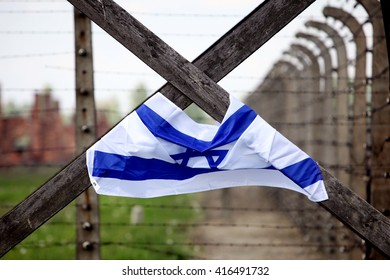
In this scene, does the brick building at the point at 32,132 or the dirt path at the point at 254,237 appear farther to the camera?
the brick building at the point at 32,132

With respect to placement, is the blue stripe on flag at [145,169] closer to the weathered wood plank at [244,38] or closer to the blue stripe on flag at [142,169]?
the blue stripe on flag at [142,169]

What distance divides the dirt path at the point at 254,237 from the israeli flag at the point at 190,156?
204cm

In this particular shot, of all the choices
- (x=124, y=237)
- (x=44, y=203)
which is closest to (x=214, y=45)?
(x=44, y=203)

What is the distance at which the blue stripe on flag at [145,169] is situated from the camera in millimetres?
3307

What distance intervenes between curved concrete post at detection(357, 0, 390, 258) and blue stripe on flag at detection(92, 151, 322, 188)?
176cm

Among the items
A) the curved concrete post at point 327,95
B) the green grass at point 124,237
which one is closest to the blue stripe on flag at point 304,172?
the green grass at point 124,237

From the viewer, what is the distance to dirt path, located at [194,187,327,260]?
7.58m

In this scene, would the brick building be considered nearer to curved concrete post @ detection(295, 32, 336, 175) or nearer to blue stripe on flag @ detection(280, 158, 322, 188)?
curved concrete post @ detection(295, 32, 336, 175)

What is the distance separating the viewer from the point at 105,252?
23.0ft

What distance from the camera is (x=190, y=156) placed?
3455mm

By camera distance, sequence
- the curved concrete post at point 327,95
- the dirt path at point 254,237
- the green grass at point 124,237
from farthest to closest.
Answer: the dirt path at point 254,237
the curved concrete post at point 327,95
the green grass at point 124,237

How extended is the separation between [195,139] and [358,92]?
2.35 metres

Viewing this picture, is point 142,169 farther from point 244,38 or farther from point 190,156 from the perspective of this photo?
point 244,38

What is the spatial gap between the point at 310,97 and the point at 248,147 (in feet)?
17.2
